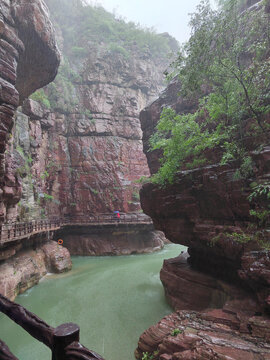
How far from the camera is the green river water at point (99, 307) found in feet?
21.0

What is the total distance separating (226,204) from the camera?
21.7 feet

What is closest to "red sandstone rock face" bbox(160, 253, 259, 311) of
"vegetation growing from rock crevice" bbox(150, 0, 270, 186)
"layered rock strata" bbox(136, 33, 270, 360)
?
"layered rock strata" bbox(136, 33, 270, 360)

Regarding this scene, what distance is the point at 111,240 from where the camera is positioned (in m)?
21.2

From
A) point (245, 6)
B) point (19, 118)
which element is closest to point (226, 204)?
point (245, 6)

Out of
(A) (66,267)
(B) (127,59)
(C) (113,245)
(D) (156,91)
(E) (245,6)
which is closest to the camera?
(E) (245,6)

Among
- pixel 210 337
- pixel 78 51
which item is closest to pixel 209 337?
pixel 210 337

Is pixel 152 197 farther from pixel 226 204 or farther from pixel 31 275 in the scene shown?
pixel 31 275

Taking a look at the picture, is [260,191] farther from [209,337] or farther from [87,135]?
[87,135]

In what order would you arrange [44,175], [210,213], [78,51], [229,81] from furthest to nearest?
[78,51] < [44,175] < [210,213] < [229,81]

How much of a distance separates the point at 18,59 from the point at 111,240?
16.8 meters

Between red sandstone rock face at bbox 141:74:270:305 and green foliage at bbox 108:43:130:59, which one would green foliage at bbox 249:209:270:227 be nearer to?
red sandstone rock face at bbox 141:74:270:305

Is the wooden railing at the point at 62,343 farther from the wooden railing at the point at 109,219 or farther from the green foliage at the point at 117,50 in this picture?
the green foliage at the point at 117,50

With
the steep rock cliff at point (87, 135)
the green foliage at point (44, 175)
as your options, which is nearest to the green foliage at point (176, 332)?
the steep rock cliff at point (87, 135)

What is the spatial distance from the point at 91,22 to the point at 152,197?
3390cm
